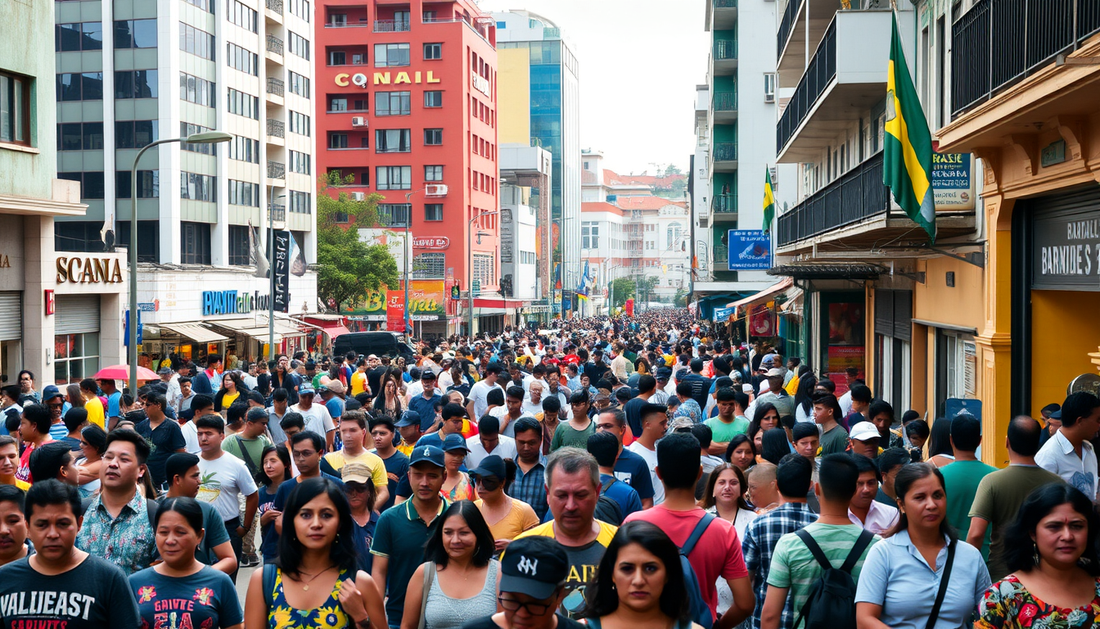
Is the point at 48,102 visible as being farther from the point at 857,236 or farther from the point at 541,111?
the point at 541,111

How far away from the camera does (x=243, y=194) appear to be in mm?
49656

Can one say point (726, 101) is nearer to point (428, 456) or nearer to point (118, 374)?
point (118, 374)

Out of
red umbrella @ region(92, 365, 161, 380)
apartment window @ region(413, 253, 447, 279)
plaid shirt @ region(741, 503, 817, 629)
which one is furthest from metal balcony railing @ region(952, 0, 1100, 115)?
apartment window @ region(413, 253, 447, 279)

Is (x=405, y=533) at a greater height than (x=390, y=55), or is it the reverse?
(x=390, y=55)

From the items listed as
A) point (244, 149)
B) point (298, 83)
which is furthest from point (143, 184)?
point (298, 83)

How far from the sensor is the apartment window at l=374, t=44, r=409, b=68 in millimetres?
77375

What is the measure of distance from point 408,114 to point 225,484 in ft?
232

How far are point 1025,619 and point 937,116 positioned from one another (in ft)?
42.4

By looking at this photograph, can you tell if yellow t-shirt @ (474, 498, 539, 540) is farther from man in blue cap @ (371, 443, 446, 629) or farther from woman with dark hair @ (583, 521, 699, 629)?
woman with dark hair @ (583, 521, 699, 629)

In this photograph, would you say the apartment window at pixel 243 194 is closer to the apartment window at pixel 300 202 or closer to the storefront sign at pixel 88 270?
the apartment window at pixel 300 202

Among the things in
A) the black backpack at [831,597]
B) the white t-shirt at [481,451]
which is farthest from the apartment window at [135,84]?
the black backpack at [831,597]

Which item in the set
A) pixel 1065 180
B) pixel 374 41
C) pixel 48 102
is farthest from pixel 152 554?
pixel 374 41

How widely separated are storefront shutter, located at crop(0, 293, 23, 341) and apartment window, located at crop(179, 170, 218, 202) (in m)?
20.4

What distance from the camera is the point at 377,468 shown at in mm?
8500
